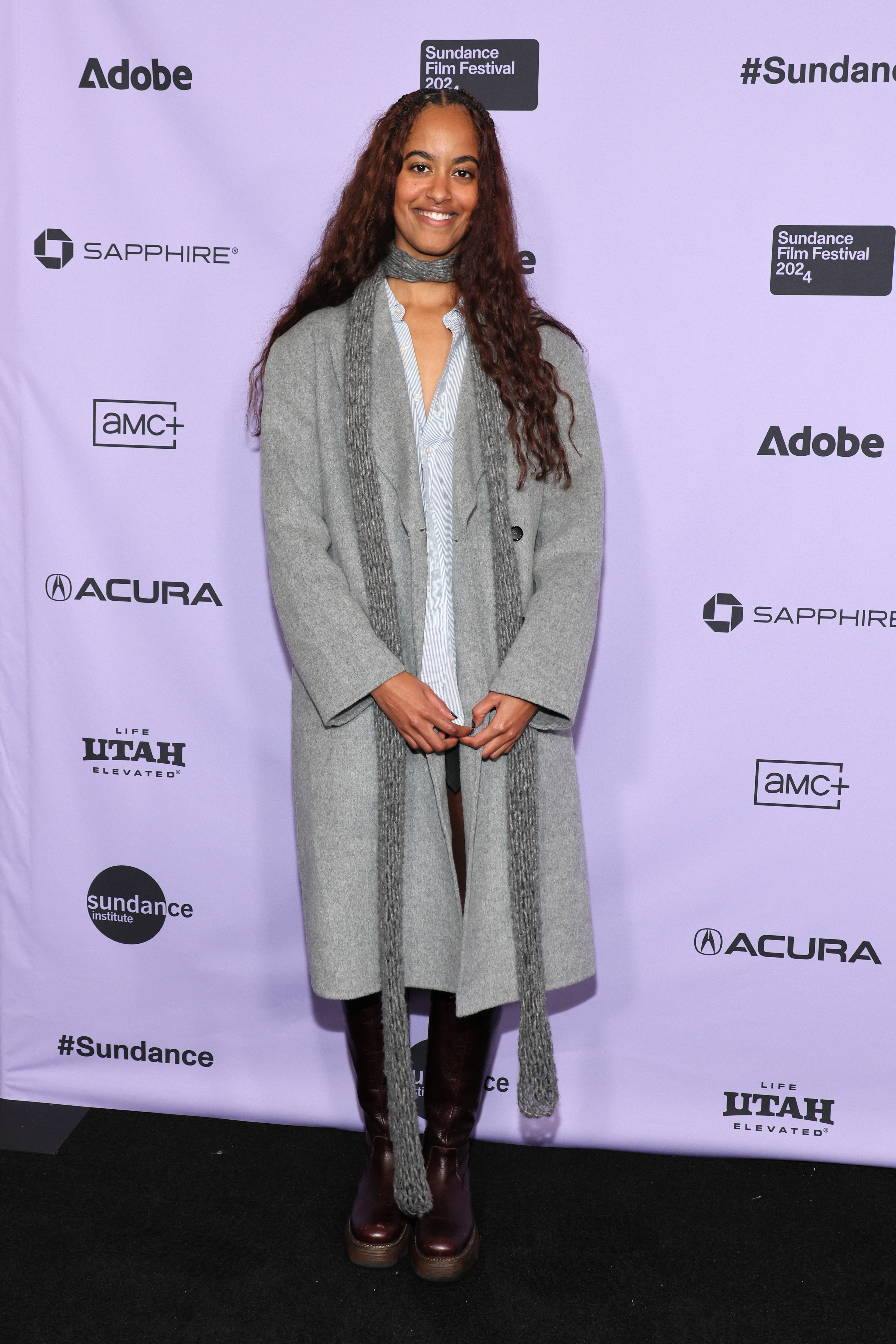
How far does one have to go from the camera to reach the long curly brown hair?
177 centimetres

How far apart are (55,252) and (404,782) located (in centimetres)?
122

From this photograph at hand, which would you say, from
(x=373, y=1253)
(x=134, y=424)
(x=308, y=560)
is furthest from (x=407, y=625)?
(x=373, y=1253)

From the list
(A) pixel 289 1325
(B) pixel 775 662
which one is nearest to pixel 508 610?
(B) pixel 775 662

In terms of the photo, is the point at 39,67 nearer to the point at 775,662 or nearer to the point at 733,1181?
the point at 775,662

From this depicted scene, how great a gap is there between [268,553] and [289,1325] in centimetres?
118

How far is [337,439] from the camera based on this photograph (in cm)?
179

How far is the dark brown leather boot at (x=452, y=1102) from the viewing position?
6.30 ft

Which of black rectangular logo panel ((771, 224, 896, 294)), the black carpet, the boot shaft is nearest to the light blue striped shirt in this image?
the boot shaft

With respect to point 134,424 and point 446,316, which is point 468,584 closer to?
point 446,316

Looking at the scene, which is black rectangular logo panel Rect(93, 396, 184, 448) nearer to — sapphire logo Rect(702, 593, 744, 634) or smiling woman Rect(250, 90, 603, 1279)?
smiling woman Rect(250, 90, 603, 1279)

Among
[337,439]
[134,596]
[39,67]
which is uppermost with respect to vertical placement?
[39,67]

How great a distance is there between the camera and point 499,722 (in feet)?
5.65

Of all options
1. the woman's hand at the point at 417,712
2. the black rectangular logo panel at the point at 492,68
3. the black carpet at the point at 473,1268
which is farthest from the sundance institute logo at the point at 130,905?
the black rectangular logo panel at the point at 492,68

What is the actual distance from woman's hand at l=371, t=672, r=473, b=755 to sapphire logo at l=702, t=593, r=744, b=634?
605mm
